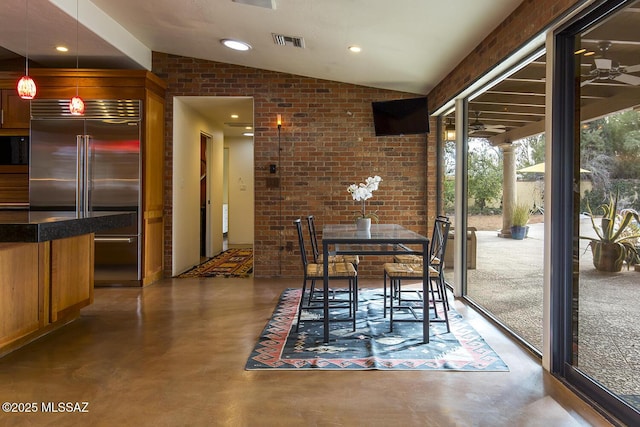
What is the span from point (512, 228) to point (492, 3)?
1.74 metres

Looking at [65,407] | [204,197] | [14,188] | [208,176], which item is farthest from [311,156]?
[65,407]

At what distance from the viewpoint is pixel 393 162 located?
234 inches

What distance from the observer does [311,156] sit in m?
5.93

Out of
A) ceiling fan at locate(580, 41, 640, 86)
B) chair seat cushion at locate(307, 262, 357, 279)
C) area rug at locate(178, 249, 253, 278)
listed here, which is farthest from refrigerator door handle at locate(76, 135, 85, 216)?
ceiling fan at locate(580, 41, 640, 86)

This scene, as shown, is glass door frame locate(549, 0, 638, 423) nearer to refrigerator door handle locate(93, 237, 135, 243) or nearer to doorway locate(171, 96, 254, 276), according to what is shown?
doorway locate(171, 96, 254, 276)

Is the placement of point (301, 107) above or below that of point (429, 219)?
above

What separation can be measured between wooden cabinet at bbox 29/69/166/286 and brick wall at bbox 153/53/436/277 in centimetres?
48

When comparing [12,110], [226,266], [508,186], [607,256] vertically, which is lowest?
[226,266]

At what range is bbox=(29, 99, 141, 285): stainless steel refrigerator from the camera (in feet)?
16.9

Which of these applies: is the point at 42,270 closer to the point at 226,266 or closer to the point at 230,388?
the point at 230,388

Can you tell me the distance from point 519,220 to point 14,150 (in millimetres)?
5663

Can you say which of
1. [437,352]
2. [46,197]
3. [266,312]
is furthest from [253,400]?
[46,197]

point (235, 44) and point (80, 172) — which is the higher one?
point (235, 44)

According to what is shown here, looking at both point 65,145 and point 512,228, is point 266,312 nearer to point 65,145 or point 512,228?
point 512,228
